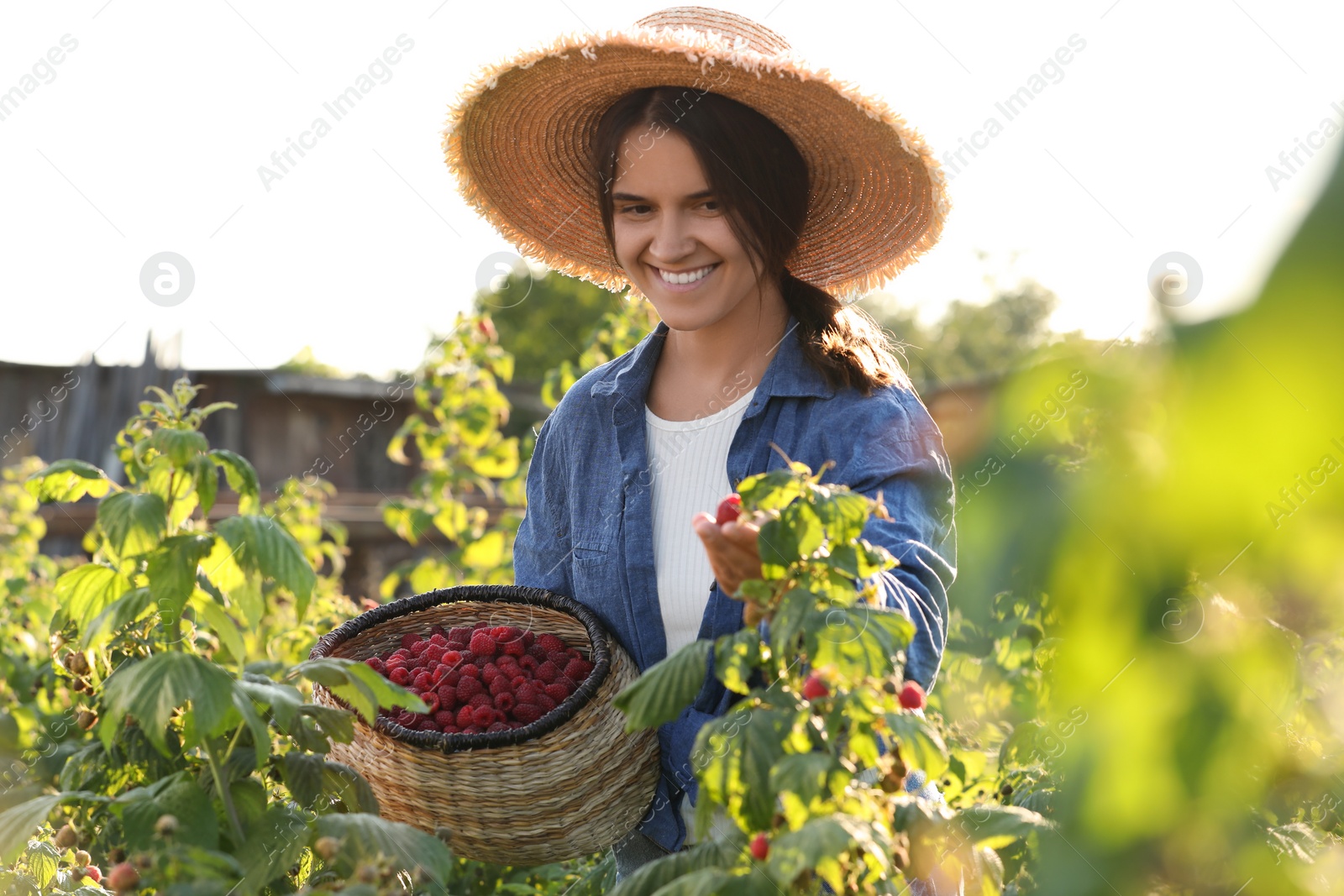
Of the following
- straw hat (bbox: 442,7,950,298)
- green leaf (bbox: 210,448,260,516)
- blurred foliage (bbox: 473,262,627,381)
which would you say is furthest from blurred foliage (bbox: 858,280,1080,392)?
green leaf (bbox: 210,448,260,516)

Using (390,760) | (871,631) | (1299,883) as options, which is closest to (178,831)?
(390,760)

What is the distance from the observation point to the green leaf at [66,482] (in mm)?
1586

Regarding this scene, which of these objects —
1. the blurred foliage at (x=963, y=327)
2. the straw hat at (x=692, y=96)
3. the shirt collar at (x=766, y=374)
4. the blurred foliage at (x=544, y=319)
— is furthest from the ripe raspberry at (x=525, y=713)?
the blurred foliage at (x=963, y=327)

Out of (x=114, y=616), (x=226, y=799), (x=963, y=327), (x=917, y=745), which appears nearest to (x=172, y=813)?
(x=226, y=799)

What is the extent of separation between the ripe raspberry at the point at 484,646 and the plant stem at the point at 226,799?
0.54 meters

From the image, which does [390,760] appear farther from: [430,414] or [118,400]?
[118,400]

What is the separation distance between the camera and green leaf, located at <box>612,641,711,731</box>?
3.74 feet

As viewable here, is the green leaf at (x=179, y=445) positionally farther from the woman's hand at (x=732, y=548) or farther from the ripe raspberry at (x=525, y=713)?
the woman's hand at (x=732, y=548)

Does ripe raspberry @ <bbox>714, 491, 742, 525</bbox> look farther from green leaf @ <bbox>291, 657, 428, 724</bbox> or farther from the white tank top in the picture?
the white tank top

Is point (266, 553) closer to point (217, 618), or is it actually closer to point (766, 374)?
point (217, 618)

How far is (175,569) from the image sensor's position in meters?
1.42

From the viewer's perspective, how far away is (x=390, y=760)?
167 centimetres

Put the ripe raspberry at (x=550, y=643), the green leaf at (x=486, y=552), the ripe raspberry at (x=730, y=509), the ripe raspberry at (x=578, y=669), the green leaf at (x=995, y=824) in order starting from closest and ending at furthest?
the green leaf at (x=995, y=824), the ripe raspberry at (x=730, y=509), the ripe raspberry at (x=578, y=669), the ripe raspberry at (x=550, y=643), the green leaf at (x=486, y=552)

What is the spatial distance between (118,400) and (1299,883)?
10395 millimetres
